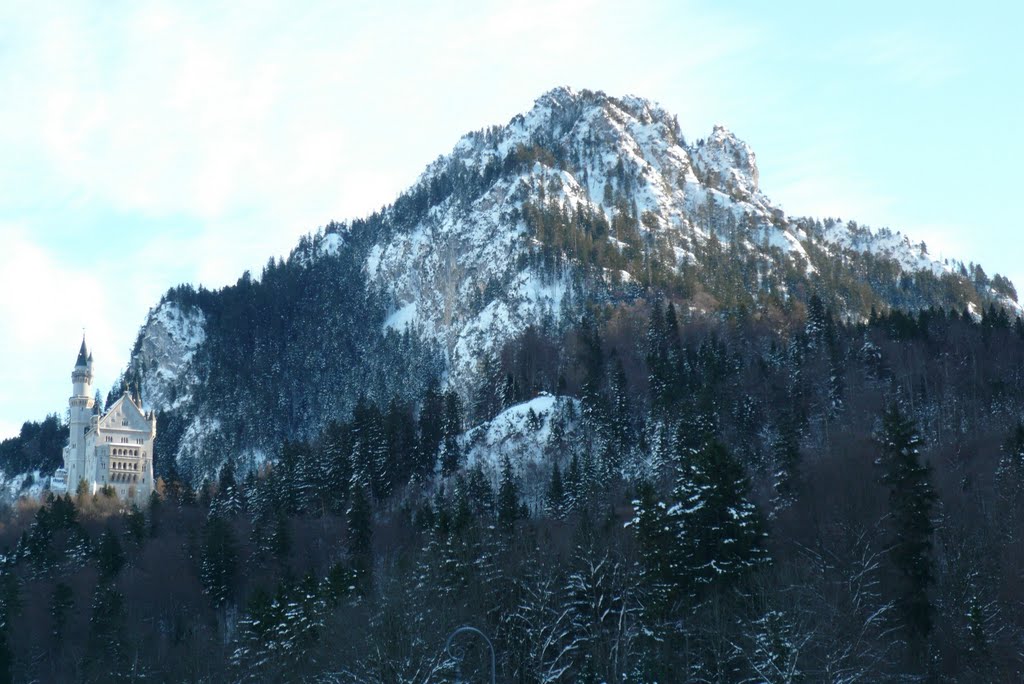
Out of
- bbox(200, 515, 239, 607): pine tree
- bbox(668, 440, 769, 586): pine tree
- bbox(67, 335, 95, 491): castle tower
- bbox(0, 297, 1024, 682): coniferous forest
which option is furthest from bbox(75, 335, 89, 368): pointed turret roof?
bbox(668, 440, 769, 586): pine tree

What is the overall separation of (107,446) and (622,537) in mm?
103726

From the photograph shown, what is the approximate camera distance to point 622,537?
6134 cm

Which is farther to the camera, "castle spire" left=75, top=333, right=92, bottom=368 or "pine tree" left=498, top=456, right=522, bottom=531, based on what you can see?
"castle spire" left=75, top=333, right=92, bottom=368

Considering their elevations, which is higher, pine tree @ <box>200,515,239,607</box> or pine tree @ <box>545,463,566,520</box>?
pine tree @ <box>545,463,566,520</box>

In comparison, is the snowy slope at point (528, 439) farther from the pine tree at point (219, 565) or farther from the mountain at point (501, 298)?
the mountain at point (501, 298)

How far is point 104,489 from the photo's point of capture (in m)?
125

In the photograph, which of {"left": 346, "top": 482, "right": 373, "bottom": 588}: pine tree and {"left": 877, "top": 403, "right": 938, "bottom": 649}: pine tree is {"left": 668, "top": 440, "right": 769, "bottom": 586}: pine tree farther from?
{"left": 346, "top": 482, "right": 373, "bottom": 588}: pine tree

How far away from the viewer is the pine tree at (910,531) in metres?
48.2

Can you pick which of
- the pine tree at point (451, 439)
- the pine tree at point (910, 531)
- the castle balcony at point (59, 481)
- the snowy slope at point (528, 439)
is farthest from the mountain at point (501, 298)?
the pine tree at point (910, 531)

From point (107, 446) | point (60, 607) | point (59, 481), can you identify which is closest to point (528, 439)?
point (60, 607)

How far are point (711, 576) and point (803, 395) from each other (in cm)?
4510

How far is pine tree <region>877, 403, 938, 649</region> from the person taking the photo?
48188mm

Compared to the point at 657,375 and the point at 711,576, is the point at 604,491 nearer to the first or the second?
the point at 657,375

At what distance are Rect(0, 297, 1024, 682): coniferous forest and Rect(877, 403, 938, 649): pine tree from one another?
0.14 m
